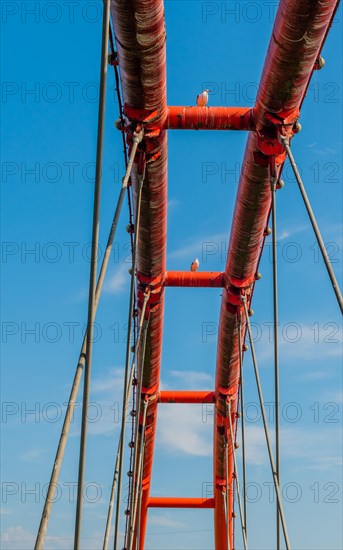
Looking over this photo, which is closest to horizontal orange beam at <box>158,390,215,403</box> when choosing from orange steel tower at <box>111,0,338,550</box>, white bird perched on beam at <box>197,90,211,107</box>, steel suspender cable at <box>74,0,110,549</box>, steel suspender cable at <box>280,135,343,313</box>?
orange steel tower at <box>111,0,338,550</box>

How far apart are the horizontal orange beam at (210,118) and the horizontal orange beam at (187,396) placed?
1373cm

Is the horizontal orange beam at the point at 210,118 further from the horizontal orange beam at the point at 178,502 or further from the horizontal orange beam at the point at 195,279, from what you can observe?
the horizontal orange beam at the point at 178,502

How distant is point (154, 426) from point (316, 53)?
18.5 m

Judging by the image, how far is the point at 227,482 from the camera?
29.1 meters

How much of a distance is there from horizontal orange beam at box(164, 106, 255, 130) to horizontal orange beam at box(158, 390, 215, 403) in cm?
1373

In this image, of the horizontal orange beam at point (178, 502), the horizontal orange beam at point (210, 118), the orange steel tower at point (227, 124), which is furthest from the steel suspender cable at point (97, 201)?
the horizontal orange beam at point (178, 502)

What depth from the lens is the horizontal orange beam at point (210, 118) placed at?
52.4ft

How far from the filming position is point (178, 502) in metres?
32.4

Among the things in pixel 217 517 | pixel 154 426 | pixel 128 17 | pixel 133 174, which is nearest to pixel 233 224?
pixel 133 174

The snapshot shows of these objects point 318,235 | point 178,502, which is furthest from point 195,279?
point 178,502

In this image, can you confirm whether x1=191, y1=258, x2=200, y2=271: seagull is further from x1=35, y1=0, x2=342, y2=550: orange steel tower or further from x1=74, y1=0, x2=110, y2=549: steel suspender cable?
x1=74, y1=0, x2=110, y2=549: steel suspender cable

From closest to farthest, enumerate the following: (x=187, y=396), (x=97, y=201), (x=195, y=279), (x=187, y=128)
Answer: (x=97, y=201) < (x=187, y=128) < (x=195, y=279) < (x=187, y=396)

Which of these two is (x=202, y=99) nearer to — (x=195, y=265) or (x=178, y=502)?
(x=195, y=265)

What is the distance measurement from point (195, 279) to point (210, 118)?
7.47 metres
